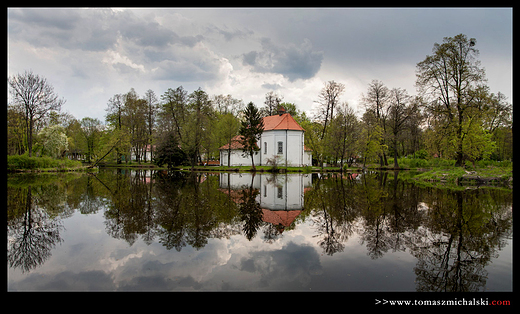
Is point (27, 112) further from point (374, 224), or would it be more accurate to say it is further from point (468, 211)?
point (468, 211)

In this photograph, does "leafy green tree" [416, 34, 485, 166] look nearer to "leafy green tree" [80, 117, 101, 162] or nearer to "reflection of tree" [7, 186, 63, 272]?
"reflection of tree" [7, 186, 63, 272]

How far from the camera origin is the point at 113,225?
7953 millimetres

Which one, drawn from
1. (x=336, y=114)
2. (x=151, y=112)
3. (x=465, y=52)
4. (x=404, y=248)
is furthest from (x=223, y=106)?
(x=404, y=248)

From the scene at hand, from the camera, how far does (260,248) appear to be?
6090 mm

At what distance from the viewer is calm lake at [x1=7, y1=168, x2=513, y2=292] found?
14.5 ft

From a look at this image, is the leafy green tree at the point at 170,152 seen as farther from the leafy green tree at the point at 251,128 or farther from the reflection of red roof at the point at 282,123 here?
the reflection of red roof at the point at 282,123

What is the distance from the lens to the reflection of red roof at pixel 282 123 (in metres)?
40.7

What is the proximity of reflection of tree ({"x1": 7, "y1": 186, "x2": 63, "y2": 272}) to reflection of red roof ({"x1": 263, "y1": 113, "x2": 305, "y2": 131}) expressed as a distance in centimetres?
3296

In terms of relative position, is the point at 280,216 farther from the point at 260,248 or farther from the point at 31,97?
the point at 31,97

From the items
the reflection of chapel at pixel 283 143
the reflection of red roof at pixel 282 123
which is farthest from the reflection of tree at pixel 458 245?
the reflection of red roof at pixel 282 123

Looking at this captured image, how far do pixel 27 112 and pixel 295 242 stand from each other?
37462 mm

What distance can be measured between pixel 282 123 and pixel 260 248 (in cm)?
3581

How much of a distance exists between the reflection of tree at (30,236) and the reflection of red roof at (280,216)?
537 centimetres

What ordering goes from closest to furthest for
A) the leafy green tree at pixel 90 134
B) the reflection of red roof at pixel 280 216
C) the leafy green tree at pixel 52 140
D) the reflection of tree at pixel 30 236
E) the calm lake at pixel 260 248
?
the calm lake at pixel 260 248 → the reflection of tree at pixel 30 236 → the reflection of red roof at pixel 280 216 → the leafy green tree at pixel 52 140 → the leafy green tree at pixel 90 134
